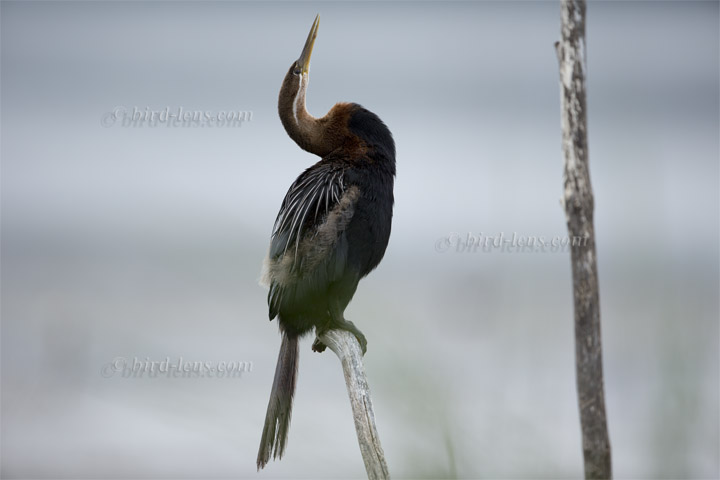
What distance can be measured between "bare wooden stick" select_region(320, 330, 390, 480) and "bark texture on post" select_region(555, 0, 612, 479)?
28.1 inches

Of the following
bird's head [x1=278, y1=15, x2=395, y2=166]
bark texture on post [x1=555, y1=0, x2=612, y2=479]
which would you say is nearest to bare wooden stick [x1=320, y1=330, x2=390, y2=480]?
bark texture on post [x1=555, y1=0, x2=612, y2=479]

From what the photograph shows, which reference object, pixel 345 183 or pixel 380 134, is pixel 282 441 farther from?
pixel 380 134

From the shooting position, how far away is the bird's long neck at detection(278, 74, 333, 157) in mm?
2543

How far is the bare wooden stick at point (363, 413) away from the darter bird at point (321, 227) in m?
0.22

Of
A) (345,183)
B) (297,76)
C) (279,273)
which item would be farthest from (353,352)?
(297,76)

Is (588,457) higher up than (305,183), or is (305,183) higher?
(305,183)

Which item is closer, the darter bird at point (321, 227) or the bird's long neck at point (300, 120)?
the darter bird at point (321, 227)

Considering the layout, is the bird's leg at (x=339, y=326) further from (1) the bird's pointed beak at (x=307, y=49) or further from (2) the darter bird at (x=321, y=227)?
(1) the bird's pointed beak at (x=307, y=49)

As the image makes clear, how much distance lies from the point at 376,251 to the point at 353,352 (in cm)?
42

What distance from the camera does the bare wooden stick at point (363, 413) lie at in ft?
6.58

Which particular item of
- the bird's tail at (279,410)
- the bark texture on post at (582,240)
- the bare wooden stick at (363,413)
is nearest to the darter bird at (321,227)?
the bird's tail at (279,410)

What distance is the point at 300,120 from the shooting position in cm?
256

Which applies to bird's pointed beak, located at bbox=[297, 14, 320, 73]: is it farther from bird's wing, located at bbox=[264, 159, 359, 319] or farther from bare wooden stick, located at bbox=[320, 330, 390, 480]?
bare wooden stick, located at bbox=[320, 330, 390, 480]

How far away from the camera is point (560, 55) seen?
5.23ft
